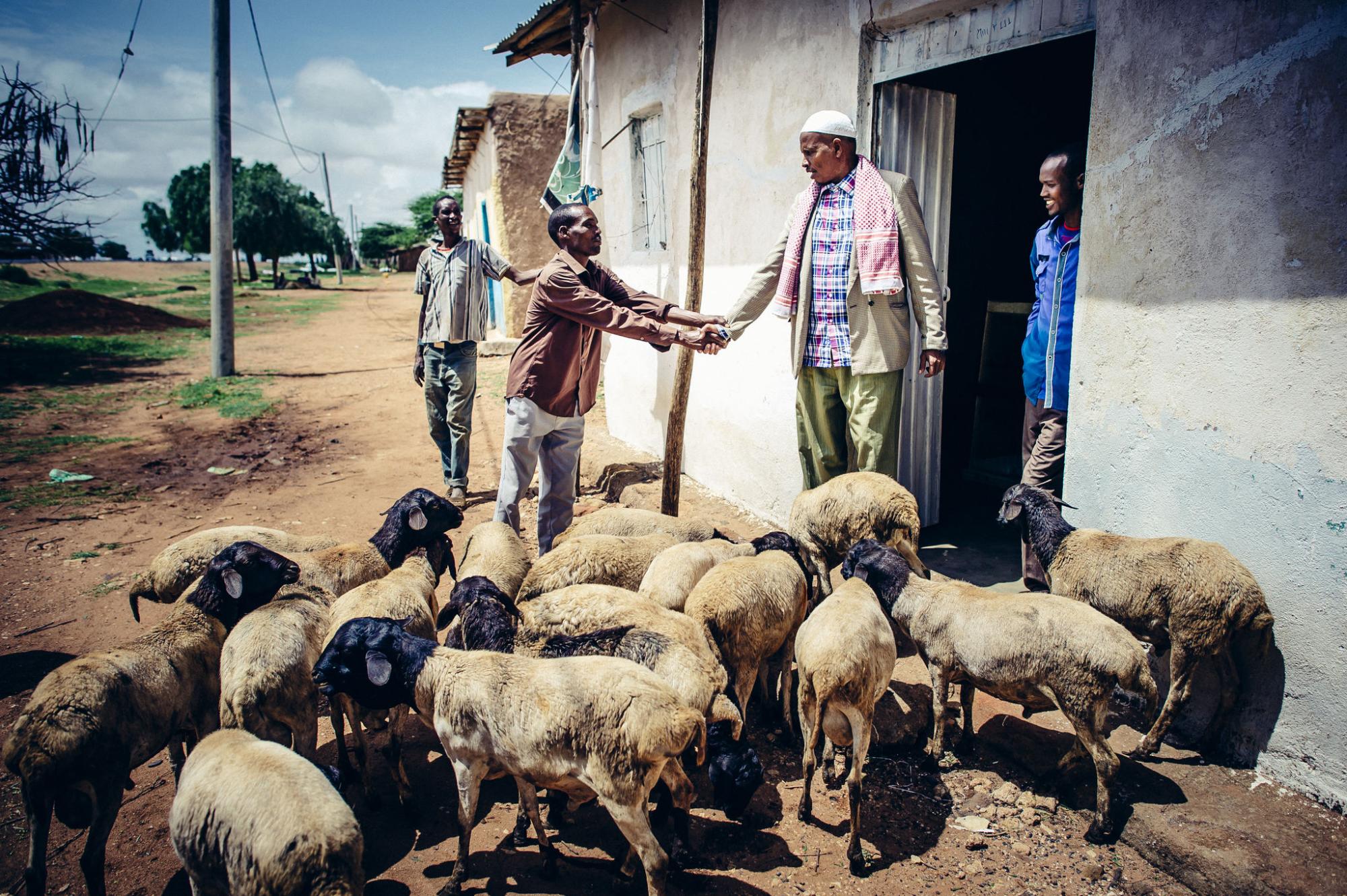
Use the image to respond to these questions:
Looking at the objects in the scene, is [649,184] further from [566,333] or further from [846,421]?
[846,421]

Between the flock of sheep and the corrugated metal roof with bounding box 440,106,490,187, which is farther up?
the corrugated metal roof with bounding box 440,106,490,187

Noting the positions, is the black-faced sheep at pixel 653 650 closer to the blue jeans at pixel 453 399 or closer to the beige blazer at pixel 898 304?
the beige blazer at pixel 898 304

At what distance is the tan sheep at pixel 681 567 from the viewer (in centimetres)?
383

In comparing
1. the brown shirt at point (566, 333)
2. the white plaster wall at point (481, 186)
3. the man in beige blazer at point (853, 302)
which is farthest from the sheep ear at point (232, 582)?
the white plaster wall at point (481, 186)

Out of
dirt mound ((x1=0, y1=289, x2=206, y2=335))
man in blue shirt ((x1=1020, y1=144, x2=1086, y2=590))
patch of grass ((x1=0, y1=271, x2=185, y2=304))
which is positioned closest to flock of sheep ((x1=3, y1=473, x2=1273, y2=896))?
man in blue shirt ((x1=1020, y1=144, x2=1086, y2=590))

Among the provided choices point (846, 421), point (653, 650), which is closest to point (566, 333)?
point (846, 421)

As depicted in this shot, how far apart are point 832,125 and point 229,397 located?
39.1 feet

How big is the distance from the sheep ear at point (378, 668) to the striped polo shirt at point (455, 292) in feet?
14.6

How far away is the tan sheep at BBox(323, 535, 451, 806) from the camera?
3422 mm

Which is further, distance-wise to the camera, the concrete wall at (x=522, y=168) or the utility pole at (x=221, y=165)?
the concrete wall at (x=522, y=168)

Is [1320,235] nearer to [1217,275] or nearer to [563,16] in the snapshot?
[1217,275]

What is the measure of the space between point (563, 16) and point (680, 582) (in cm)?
776

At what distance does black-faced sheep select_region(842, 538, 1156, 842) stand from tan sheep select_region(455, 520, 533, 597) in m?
1.97

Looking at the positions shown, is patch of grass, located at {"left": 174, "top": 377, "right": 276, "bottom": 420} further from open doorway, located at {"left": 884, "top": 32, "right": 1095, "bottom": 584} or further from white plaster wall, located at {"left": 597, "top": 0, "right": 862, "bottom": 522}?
open doorway, located at {"left": 884, "top": 32, "right": 1095, "bottom": 584}
